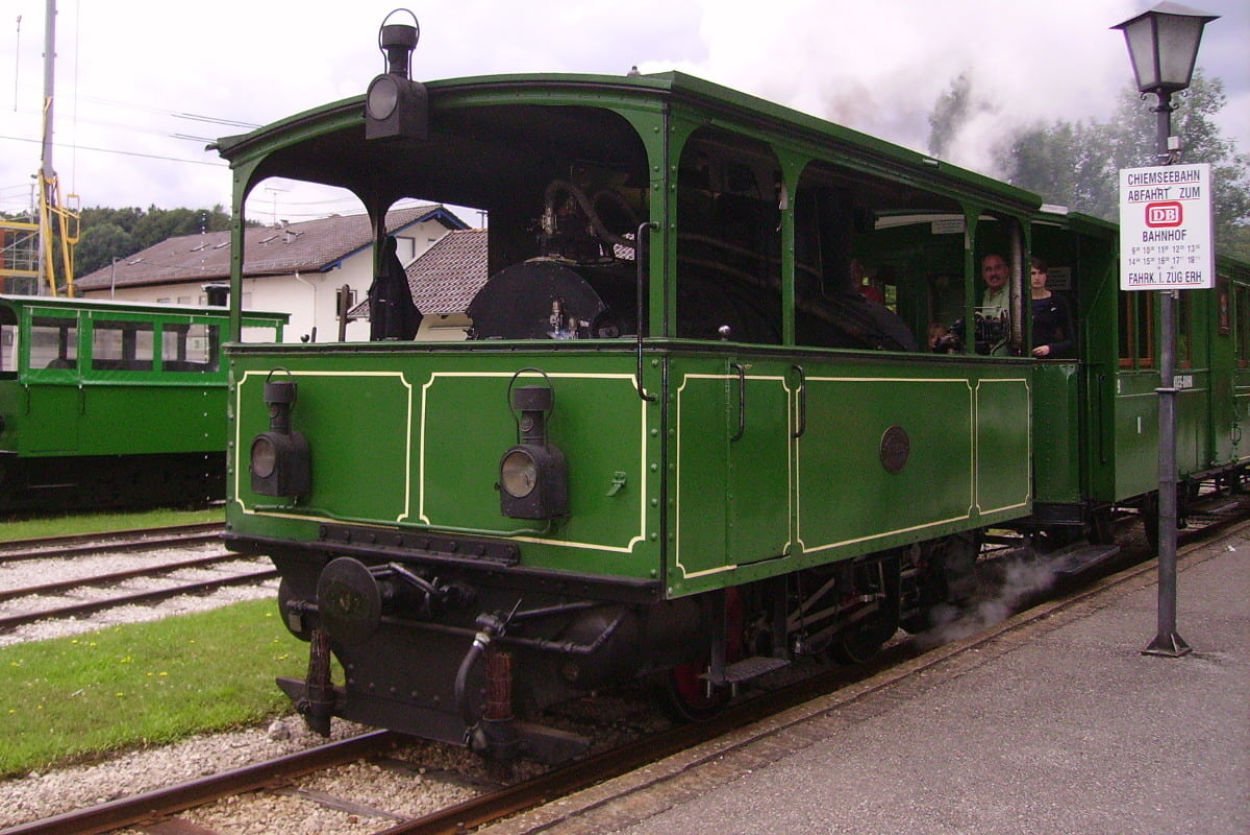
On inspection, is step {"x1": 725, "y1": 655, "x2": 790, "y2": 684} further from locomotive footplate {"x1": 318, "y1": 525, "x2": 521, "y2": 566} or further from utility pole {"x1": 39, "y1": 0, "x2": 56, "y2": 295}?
utility pole {"x1": 39, "y1": 0, "x2": 56, "y2": 295}

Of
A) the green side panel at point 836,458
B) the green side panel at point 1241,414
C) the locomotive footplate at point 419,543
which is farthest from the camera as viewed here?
the green side panel at point 1241,414

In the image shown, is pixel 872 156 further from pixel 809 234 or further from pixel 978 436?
pixel 978 436

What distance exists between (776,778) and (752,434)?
1316 millimetres

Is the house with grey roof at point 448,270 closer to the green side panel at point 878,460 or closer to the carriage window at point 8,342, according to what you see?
the carriage window at point 8,342

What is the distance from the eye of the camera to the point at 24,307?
13391mm

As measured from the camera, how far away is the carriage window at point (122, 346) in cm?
1399

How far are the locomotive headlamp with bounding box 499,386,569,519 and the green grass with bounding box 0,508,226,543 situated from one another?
29.3 ft

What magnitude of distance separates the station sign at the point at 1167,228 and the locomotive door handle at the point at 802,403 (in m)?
2.56

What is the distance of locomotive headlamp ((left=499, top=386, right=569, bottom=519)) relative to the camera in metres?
4.31

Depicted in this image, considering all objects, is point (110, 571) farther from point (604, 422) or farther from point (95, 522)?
point (604, 422)

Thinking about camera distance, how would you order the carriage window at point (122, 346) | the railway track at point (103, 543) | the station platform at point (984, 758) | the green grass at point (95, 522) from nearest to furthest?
1. the station platform at point (984, 758)
2. the railway track at point (103, 543)
3. the green grass at point (95, 522)
4. the carriage window at point (122, 346)

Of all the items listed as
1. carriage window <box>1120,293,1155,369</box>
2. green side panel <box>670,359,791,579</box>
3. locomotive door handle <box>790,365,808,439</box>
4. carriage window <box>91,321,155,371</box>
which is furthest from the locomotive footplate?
carriage window <box>91,321,155,371</box>

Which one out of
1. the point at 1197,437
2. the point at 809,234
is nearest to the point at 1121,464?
the point at 1197,437

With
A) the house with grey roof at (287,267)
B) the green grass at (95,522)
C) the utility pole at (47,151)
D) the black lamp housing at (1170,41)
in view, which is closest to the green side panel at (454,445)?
the black lamp housing at (1170,41)
